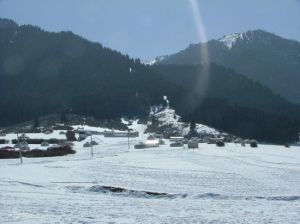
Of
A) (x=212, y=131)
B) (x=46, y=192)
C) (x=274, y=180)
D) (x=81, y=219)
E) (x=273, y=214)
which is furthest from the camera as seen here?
(x=212, y=131)

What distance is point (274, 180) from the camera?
36844mm

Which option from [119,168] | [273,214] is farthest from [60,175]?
[273,214]

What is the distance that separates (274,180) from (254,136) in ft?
539

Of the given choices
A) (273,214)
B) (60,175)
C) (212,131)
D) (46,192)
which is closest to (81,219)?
(273,214)

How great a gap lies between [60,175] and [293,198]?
17.4 metres

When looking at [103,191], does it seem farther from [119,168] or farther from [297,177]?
[297,177]

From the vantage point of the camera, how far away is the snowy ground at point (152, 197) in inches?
765

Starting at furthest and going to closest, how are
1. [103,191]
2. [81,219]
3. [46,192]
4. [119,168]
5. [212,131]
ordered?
1. [212,131]
2. [119,168]
3. [103,191]
4. [46,192]
5. [81,219]

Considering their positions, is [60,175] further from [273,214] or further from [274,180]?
[273,214]

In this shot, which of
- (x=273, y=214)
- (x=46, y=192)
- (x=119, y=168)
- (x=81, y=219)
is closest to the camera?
(x=81, y=219)

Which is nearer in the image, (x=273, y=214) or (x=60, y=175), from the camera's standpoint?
(x=273, y=214)

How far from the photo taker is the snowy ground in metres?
19.4

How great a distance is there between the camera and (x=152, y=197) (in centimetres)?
2762

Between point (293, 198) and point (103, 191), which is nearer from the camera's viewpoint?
point (293, 198)
